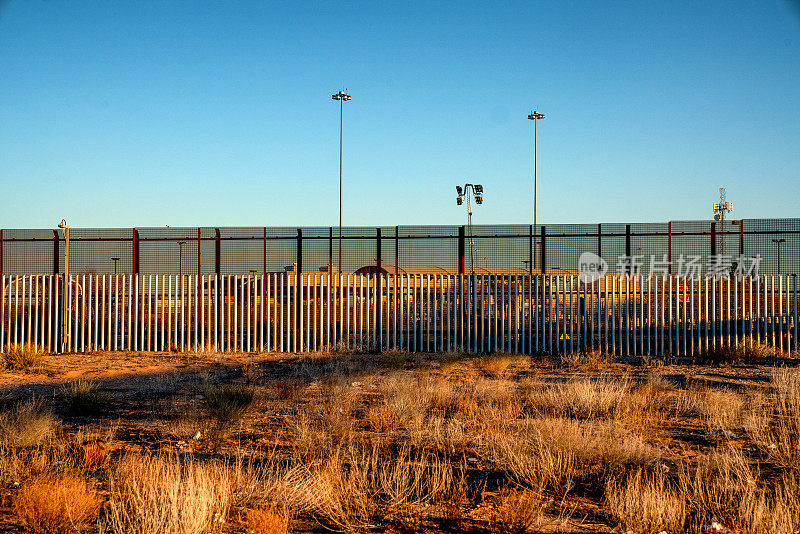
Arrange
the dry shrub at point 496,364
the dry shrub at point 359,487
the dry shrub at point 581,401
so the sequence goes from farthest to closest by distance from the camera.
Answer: the dry shrub at point 496,364
the dry shrub at point 581,401
the dry shrub at point 359,487

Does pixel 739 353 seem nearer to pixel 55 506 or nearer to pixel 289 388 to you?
pixel 289 388

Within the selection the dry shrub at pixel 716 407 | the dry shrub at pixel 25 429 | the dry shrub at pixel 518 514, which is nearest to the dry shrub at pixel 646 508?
the dry shrub at pixel 518 514

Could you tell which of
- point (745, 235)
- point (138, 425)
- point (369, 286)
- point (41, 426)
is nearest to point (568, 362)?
point (369, 286)

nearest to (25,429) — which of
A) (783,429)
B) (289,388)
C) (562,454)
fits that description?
(289,388)

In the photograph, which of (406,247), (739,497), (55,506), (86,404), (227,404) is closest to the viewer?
(55,506)

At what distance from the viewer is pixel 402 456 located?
6.03 meters

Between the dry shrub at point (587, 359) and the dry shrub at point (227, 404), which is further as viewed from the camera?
the dry shrub at point (587, 359)

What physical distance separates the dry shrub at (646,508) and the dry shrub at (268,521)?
232 centimetres

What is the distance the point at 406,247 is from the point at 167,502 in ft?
50.2

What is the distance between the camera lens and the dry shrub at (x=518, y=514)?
4676mm

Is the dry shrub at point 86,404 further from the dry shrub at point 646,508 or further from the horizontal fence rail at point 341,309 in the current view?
the horizontal fence rail at point 341,309

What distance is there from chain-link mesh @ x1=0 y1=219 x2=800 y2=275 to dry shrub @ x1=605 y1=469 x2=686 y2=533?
1299 cm

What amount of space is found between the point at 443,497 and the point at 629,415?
3.88 m

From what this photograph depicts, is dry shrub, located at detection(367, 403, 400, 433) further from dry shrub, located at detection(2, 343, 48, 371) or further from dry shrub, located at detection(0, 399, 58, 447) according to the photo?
dry shrub, located at detection(2, 343, 48, 371)
